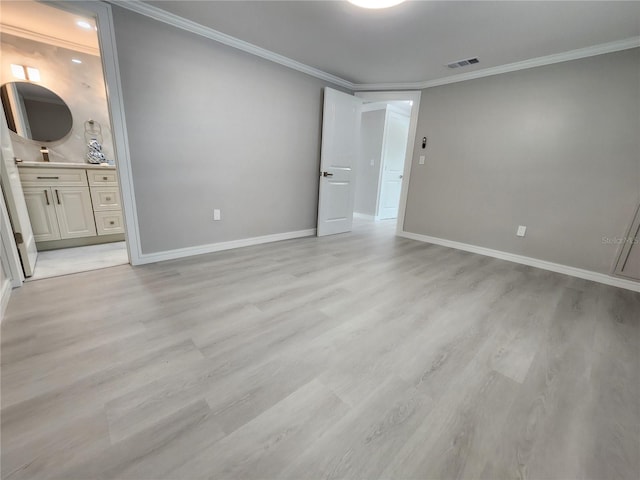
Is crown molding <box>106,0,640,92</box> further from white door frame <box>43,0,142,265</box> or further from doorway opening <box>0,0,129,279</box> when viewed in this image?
doorway opening <box>0,0,129,279</box>

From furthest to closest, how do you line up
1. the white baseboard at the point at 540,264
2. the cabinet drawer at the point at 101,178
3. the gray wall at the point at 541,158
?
1. the cabinet drawer at the point at 101,178
2. the white baseboard at the point at 540,264
3. the gray wall at the point at 541,158

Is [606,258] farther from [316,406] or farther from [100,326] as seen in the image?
[100,326]

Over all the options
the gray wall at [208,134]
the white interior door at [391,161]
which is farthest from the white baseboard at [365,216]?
the gray wall at [208,134]

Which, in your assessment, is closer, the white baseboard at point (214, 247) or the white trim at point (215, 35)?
the white trim at point (215, 35)

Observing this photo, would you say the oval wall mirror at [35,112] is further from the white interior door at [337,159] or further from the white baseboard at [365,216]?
the white baseboard at [365,216]

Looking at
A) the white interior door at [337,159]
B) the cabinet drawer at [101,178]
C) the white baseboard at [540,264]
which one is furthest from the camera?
the white interior door at [337,159]

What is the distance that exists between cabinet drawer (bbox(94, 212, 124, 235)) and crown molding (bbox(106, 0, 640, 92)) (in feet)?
6.91

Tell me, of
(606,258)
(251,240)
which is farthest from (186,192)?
(606,258)

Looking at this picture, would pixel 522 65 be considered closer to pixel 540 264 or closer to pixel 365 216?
pixel 540 264

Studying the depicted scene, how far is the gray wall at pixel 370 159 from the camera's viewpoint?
5.10 meters

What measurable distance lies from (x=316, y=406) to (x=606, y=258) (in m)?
3.30

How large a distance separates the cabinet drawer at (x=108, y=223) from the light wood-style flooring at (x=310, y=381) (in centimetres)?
110

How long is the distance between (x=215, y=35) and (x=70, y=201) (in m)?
2.35

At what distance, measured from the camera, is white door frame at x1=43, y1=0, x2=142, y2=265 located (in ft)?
6.40
